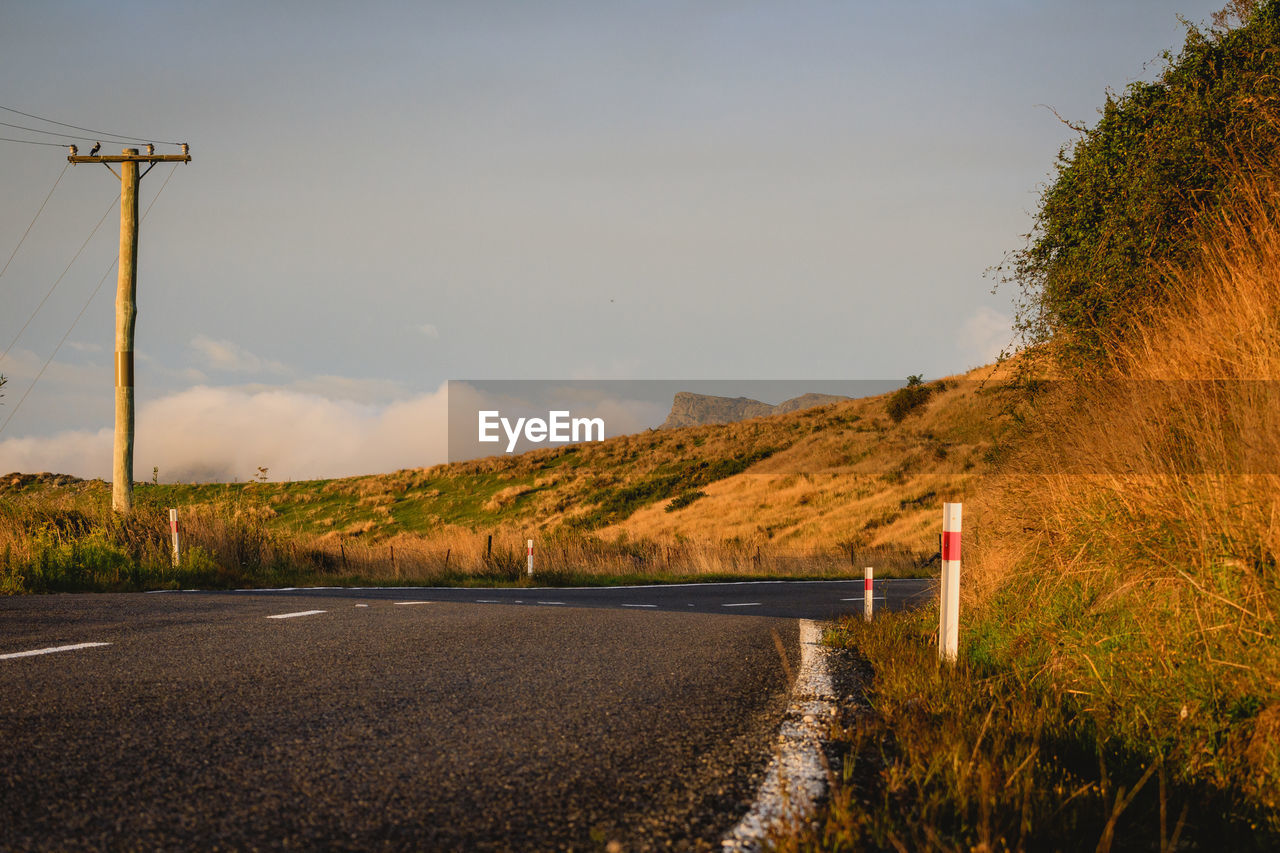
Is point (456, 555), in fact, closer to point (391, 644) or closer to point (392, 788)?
point (391, 644)

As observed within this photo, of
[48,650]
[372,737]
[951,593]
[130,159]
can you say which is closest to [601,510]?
[130,159]

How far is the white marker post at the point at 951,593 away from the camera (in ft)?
20.0

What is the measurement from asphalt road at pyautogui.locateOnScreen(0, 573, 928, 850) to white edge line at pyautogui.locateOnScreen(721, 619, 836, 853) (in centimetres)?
8

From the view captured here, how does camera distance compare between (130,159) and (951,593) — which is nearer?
(951,593)

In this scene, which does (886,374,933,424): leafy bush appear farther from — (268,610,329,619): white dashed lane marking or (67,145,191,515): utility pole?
(268,610,329,619): white dashed lane marking

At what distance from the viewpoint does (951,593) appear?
611cm

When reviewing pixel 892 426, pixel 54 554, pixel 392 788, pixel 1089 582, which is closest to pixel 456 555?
pixel 54 554

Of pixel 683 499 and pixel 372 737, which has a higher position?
pixel 372 737

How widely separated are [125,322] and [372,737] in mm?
18079

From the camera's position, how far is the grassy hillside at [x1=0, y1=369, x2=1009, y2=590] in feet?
57.3

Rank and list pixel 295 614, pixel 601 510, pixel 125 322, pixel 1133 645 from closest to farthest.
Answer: pixel 1133 645, pixel 295 614, pixel 125 322, pixel 601 510

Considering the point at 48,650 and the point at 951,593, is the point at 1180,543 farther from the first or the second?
the point at 48,650

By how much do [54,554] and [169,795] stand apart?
1391cm

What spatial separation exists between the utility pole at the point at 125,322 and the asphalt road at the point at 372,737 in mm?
11585
